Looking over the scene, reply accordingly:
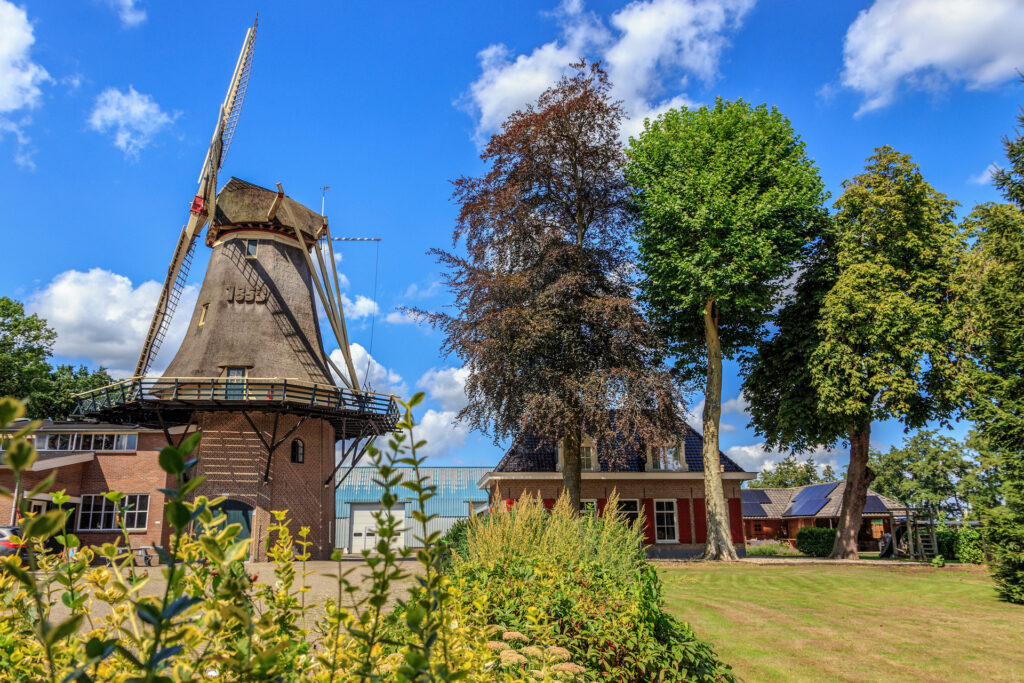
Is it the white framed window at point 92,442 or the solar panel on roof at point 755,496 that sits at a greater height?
the white framed window at point 92,442

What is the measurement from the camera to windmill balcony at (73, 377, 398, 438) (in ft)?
70.6

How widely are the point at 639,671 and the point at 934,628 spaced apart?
22.3ft

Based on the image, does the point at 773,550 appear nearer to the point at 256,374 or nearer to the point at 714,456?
the point at 714,456

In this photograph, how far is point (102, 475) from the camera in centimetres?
2420

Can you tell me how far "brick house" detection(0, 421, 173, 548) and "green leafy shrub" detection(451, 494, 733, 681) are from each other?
20.7 m

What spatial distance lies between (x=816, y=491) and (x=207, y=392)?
3717 centimetres

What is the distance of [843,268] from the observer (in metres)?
22.1

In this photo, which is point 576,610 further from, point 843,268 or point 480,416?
point 843,268

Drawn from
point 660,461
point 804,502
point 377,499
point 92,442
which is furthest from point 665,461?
point 92,442

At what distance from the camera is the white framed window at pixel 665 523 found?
25438 mm

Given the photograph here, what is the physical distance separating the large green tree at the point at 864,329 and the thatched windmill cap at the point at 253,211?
1878cm

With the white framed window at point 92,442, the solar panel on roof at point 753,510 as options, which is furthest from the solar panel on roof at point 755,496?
the white framed window at point 92,442

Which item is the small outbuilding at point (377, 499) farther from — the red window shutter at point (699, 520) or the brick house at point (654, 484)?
the red window shutter at point (699, 520)

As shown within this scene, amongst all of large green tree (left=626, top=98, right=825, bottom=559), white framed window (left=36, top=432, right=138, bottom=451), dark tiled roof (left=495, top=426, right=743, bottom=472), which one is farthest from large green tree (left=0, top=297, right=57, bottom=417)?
large green tree (left=626, top=98, right=825, bottom=559)
